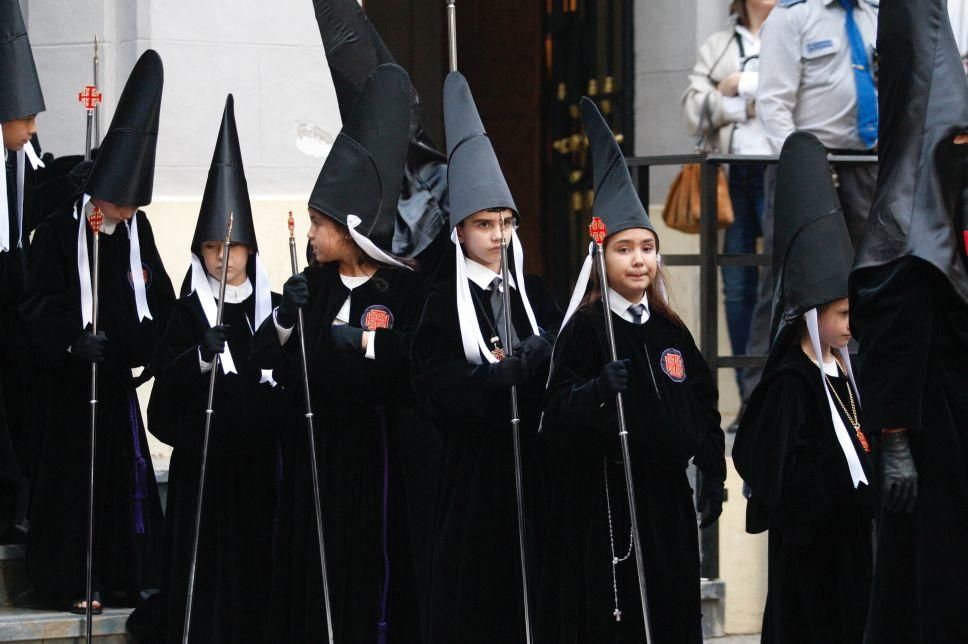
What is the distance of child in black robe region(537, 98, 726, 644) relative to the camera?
279 inches

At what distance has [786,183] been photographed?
7.54 m

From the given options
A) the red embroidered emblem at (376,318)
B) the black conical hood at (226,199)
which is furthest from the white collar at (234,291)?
the red embroidered emblem at (376,318)

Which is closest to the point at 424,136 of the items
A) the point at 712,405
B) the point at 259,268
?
the point at 259,268

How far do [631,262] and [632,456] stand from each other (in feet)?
2.29

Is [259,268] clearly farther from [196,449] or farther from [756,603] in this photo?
[756,603]

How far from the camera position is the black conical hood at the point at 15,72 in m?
8.55

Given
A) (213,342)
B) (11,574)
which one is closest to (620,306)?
(213,342)

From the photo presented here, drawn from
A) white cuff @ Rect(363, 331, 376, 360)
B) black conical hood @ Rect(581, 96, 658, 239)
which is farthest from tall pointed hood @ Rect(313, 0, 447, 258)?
black conical hood @ Rect(581, 96, 658, 239)

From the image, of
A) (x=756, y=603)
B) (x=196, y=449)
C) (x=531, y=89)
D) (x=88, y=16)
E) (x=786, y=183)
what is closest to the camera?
(x=786, y=183)

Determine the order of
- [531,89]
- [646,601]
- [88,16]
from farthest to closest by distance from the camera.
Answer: [531,89], [88,16], [646,601]

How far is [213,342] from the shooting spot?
7668 mm

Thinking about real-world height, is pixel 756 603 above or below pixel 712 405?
below

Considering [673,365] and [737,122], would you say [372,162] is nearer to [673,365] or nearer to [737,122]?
[673,365]

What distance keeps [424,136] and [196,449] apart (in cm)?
171
